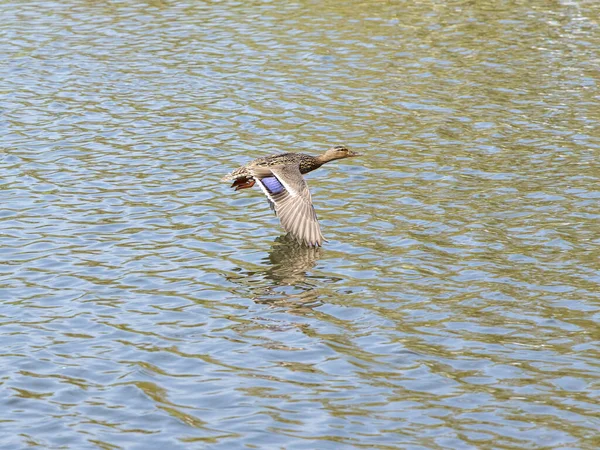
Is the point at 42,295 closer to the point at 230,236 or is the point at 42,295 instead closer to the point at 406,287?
the point at 230,236

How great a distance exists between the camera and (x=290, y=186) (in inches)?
568

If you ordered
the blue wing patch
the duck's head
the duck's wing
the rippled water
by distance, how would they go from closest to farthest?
the rippled water
the duck's wing
the blue wing patch
the duck's head

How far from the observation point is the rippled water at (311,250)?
991 cm

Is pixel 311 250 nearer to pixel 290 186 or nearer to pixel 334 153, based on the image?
pixel 290 186

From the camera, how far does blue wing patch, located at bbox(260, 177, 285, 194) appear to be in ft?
47.9

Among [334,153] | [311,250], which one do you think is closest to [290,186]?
[311,250]

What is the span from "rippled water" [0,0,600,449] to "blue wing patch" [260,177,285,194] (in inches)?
32.1

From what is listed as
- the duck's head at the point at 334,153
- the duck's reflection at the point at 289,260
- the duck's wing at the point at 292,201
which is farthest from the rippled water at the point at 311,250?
the duck's head at the point at 334,153

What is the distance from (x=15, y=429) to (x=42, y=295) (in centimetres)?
348

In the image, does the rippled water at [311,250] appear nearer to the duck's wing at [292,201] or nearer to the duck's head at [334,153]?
the duck's wing at [292,201]

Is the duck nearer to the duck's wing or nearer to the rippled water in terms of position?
the duck's wing

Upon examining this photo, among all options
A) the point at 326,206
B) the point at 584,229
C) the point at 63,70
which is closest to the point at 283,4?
the point at 63,70

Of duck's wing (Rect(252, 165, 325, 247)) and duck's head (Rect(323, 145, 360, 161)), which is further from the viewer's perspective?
duck's head (Rect(323, 145, 360, 161))

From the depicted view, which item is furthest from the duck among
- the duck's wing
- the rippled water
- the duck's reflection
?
the rippled water
